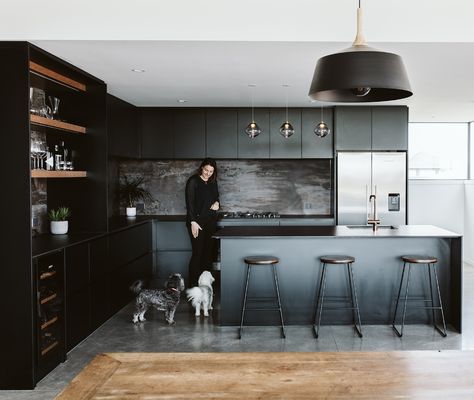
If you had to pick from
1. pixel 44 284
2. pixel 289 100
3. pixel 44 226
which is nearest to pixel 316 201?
pixel 289 100

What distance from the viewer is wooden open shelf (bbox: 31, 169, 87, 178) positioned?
174 inches

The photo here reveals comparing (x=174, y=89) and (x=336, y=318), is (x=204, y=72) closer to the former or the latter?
(x=174, y=89)

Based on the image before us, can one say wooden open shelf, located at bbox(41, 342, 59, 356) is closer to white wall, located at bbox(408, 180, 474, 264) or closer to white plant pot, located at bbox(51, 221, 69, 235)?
white plant pot, located at bbox(51, 221, 69, 235)

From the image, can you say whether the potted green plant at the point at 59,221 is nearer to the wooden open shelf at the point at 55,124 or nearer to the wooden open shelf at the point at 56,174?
the wooden open shelf at the point at 56,174

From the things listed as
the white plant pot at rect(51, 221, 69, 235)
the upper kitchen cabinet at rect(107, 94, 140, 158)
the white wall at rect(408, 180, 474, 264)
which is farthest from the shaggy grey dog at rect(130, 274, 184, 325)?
the white wall at rect(408, 180, 474, 264)

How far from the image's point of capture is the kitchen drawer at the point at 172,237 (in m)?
7.69

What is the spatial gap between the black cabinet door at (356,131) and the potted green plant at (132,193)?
303 cm

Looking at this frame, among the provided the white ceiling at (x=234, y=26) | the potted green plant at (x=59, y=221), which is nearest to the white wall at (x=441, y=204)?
the white ceiling at (x=234, y=26)

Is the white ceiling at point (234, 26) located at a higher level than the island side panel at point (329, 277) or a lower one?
higher

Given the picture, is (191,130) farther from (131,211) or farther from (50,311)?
(50,311)

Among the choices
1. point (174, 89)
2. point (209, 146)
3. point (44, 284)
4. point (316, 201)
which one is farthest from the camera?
point (316, 201)

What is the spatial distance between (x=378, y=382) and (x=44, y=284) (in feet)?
10.8

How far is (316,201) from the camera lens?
8.40 m

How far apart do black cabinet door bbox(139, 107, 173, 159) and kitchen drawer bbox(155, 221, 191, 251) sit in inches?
42.3
